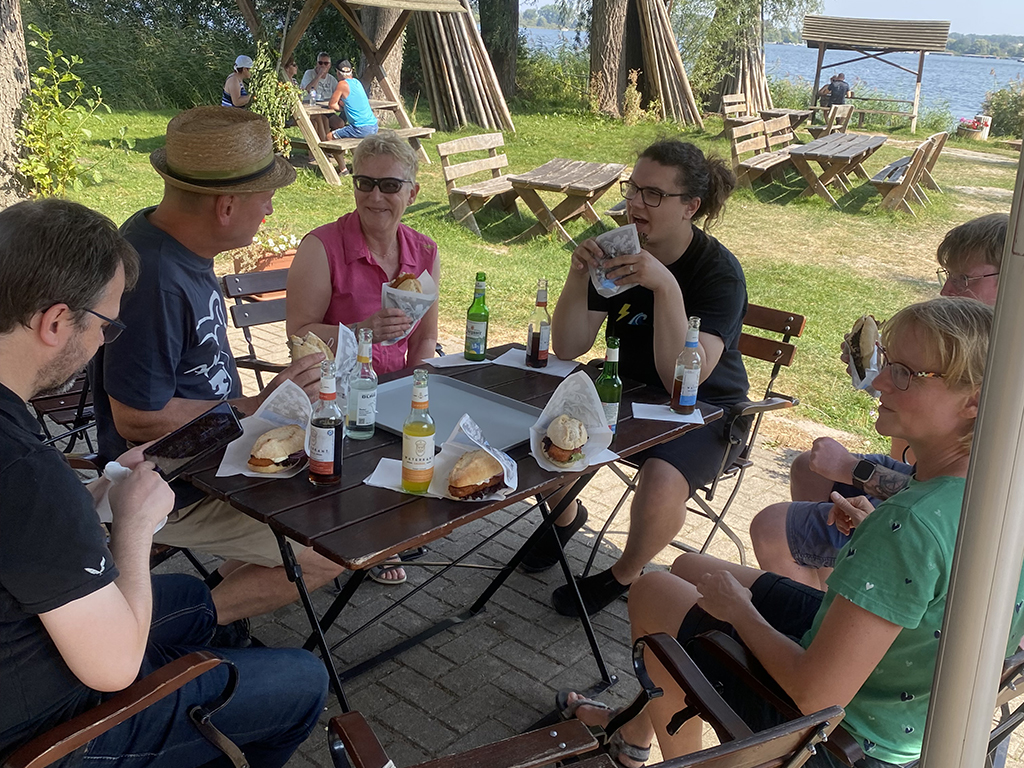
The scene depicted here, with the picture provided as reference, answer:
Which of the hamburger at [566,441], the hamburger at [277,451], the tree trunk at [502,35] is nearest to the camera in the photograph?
the hamburger at [277,451]

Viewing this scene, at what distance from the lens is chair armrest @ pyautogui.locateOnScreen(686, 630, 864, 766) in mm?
1811

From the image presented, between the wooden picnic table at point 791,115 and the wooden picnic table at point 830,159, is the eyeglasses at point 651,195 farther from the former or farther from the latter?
the wooden picnic table at point 791,115

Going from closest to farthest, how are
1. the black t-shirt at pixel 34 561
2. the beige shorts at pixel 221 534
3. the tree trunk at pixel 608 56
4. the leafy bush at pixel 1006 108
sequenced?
the black t-shirt at pixel 34 561
the beige shorts at pixel 221 534
the tree trunk at pixel 608 56
the leafy bush at pixel 1006 108

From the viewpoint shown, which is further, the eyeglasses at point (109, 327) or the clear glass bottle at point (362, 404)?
the clear glass bottle at point (362, 404)

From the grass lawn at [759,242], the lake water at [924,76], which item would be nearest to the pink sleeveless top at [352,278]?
the grass lawn at [759,242]

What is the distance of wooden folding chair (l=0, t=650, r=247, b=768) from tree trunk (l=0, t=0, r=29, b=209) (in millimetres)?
5982

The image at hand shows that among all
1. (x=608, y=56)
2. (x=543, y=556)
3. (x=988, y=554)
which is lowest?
(x=543, y=556)

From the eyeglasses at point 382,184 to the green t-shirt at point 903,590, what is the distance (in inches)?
86.9

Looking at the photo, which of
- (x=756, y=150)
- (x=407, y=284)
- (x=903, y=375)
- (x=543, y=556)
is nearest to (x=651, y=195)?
(x=407, y=284)

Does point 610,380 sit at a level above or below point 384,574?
above

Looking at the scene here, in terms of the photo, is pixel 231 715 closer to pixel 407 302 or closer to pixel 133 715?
pixel 133 715

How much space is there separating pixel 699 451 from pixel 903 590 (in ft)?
5.50

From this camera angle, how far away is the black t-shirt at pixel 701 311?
3305 millimetres

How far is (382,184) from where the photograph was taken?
11.1 ft
